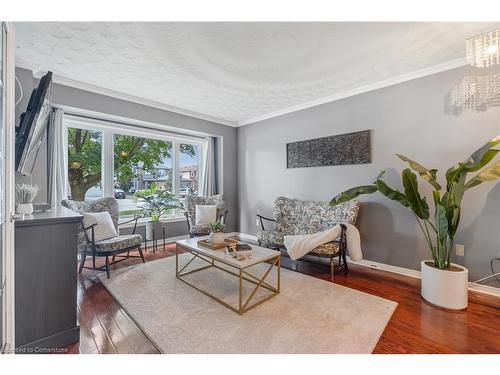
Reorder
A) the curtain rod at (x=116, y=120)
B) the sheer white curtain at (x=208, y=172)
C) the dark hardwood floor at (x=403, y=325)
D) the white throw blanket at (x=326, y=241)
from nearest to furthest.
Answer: the dark hardwood floor at (x=403, y=325)
the white throw blanket at (x=326, y=241)
the curtain rod at (x=116, y=120)
the sheer white curtain at (x=208, y=172)

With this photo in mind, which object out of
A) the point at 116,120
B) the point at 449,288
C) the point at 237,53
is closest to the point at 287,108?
the point at 237,53

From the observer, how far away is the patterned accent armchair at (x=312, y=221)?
117 inches

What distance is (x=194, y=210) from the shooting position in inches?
174

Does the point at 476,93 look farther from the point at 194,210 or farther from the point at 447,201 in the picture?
the point at 194,210

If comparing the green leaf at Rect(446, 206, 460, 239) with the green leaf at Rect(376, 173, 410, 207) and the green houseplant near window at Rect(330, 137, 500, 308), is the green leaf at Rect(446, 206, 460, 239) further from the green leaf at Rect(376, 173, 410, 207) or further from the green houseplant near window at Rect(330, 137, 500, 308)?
the green leaf at Rect(376, 173, 410, 207)

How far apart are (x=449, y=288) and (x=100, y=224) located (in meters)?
4.12

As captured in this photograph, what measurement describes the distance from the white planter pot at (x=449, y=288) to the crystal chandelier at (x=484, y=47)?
192 centimetres

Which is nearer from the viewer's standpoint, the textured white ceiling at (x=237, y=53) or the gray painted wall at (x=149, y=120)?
the textured white ceiling at (x=237, y=53)

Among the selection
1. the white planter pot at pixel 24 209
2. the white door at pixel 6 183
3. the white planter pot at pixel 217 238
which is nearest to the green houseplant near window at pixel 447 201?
the white planter pot at pixel 217 238

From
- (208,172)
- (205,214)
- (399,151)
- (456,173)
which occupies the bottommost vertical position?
(205,214)

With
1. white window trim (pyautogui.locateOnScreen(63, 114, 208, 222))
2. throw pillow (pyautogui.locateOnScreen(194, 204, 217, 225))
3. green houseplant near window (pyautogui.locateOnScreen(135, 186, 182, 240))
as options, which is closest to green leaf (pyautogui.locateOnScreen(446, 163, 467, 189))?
throw pillow (pyautogui.locateOnScreen(194, 204, 217, 225))

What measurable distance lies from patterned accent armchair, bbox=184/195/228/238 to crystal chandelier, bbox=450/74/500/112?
3762 mm

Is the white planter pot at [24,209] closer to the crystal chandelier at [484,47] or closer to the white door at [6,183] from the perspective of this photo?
the white door at [6,183]
